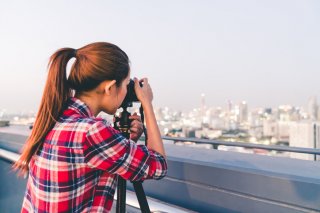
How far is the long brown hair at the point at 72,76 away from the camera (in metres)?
1.00

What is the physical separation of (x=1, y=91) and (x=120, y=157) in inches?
198

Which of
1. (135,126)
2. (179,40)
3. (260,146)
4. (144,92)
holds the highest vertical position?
(179,40)

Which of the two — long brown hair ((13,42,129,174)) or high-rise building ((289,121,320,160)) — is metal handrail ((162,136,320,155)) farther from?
long brown hair ((13,42,129,174))

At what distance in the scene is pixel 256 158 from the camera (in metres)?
1.30

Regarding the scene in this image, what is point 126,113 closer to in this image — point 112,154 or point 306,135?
point 112,154

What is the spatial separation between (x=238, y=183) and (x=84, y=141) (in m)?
0.51

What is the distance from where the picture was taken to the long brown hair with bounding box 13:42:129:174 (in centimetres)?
100

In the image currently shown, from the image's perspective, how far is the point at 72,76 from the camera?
1.03 m

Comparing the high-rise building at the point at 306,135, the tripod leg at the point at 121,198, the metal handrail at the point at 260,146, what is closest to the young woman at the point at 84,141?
the tripod leg at the point at 121,198

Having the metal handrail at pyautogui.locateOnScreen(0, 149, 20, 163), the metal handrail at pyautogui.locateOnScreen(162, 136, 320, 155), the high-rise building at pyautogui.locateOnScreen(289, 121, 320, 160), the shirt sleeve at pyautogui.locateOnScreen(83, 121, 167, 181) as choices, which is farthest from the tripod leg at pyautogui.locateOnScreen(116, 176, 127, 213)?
the metal handrail at pyautogui.locateOnScreen(0, 149, 20, 163)

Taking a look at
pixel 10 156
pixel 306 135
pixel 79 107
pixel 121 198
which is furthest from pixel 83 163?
pixel 10 156

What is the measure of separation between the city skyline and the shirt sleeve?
0.96ft

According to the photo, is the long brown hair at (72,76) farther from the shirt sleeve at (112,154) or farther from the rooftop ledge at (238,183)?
the rooftop ledge at (238,183)

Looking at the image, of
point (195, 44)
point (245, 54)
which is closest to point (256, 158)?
point (195, 44)
